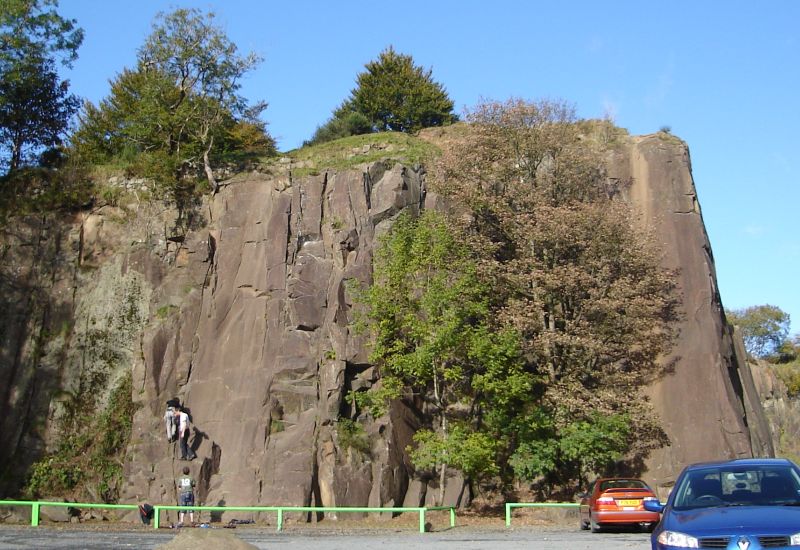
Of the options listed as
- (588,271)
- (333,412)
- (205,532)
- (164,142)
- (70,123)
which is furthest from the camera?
(70,123)

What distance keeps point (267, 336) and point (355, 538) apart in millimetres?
12442

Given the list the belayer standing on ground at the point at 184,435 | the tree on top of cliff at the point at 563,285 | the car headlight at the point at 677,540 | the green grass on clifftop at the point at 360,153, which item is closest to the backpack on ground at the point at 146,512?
the belayer standing on ground at the point at 184,435

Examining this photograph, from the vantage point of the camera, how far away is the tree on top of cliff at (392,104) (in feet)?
165

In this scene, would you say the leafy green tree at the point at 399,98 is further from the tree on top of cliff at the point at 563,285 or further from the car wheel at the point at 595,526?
the car wheel at the point at 595,526

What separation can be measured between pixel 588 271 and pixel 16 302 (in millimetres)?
22922

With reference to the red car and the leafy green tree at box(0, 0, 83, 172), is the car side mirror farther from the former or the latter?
the leafy green tree at box(0, 0, 83, 172)

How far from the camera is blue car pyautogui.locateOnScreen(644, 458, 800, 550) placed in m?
8.27

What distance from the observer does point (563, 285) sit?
3002cm

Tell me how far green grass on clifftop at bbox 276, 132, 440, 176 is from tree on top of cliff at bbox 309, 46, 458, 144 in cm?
1130

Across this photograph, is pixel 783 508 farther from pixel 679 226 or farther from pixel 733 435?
pixel 679 226

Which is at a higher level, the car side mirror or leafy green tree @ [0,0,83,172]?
leafy green tree @ [0,0,83,172]

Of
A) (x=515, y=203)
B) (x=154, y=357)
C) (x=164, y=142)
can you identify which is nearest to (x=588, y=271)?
(x=515, y=203)

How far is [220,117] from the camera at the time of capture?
118 feet

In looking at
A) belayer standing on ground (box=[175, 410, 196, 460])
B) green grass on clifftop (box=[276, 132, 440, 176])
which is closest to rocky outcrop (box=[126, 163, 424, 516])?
belayer standing on ground (box=[175, 410, 196, 460])
